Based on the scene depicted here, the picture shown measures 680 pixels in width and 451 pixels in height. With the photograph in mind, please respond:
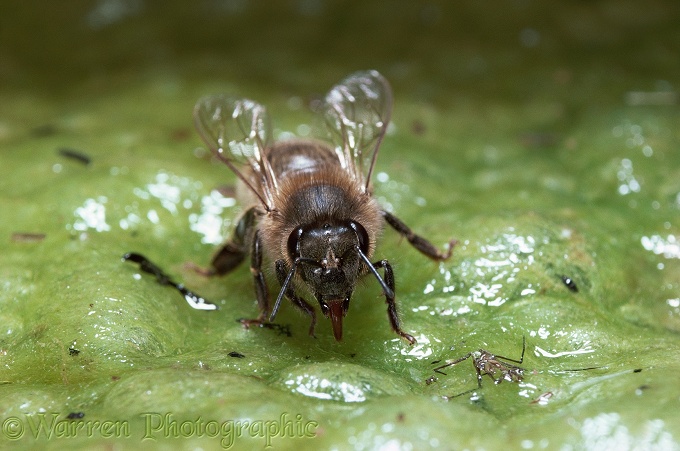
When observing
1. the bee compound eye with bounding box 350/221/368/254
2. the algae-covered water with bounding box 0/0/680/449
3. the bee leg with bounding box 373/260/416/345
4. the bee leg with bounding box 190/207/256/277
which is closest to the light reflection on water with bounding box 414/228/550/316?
the algae-covered water with bounding box 0/0/680/449

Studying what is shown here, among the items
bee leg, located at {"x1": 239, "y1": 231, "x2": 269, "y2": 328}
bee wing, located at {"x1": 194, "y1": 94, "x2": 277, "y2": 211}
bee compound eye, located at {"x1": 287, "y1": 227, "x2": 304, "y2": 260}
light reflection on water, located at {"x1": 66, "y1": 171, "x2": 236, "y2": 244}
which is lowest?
light reflection on water, located at {"x1": 66, "y1": 171, "x2": 236, "y2": 244}

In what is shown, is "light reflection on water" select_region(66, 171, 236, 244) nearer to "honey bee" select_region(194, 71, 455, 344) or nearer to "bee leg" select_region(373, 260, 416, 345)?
"honey bee" select_region(194, 71, 455, 344)

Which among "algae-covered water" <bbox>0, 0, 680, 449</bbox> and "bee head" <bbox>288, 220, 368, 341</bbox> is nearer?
"algae-covered water" <bbox>0, 0, 680, 449</bbox>

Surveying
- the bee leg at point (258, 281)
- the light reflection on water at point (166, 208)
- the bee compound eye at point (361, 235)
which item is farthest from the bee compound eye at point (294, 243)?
the light reflection on water at point (166, 208)

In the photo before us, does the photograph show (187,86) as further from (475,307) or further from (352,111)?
(475,307)

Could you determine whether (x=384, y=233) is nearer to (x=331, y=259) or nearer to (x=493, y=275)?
(x=493, y=275)

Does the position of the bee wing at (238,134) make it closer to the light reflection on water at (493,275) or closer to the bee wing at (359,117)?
the bee wing at (359,117)

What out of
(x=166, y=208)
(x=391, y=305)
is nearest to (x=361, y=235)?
(x=391, y=305)
